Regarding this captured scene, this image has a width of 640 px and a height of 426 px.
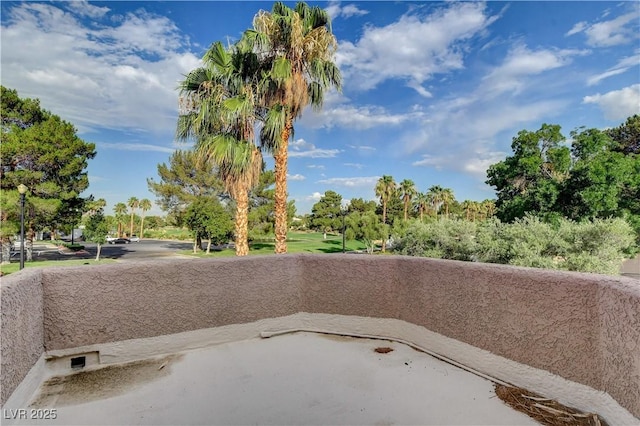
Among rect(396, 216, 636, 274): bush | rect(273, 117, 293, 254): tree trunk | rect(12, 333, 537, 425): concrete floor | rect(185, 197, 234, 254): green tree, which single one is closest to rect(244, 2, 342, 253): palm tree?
rect(273, 117, 293, 254): tree trunk

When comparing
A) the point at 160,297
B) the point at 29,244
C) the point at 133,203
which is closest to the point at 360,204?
the point at 133,203

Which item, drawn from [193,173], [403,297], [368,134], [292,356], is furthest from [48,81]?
[193,173]

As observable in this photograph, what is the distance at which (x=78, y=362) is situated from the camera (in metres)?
4.15

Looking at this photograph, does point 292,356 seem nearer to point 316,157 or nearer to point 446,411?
point 446,411

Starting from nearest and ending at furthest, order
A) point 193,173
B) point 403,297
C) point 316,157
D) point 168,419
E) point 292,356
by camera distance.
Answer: point 168,419 → point 292,356 → point 403,297 → point 316,157 → point 193,173

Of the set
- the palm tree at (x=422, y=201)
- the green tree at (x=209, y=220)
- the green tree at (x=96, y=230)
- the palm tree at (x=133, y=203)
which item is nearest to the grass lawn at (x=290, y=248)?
the green tree at (x=209, y=220)

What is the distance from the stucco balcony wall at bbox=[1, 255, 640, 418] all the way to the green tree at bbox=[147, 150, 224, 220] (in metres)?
33.1

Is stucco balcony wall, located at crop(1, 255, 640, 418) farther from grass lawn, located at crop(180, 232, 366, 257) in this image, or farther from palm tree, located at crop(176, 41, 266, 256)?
grass lawn, located at crop(180, 232, 366, 257)

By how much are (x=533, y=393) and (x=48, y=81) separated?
14199 mm

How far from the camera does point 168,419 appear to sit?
10.1ft

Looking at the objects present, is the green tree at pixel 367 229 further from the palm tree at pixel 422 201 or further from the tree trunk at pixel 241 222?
the palm tree at pixel 422 201

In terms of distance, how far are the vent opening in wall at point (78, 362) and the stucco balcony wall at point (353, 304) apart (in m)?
0.19

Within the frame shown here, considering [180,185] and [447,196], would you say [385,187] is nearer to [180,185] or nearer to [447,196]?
[447,196]

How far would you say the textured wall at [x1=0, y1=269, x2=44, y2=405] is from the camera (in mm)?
2838
